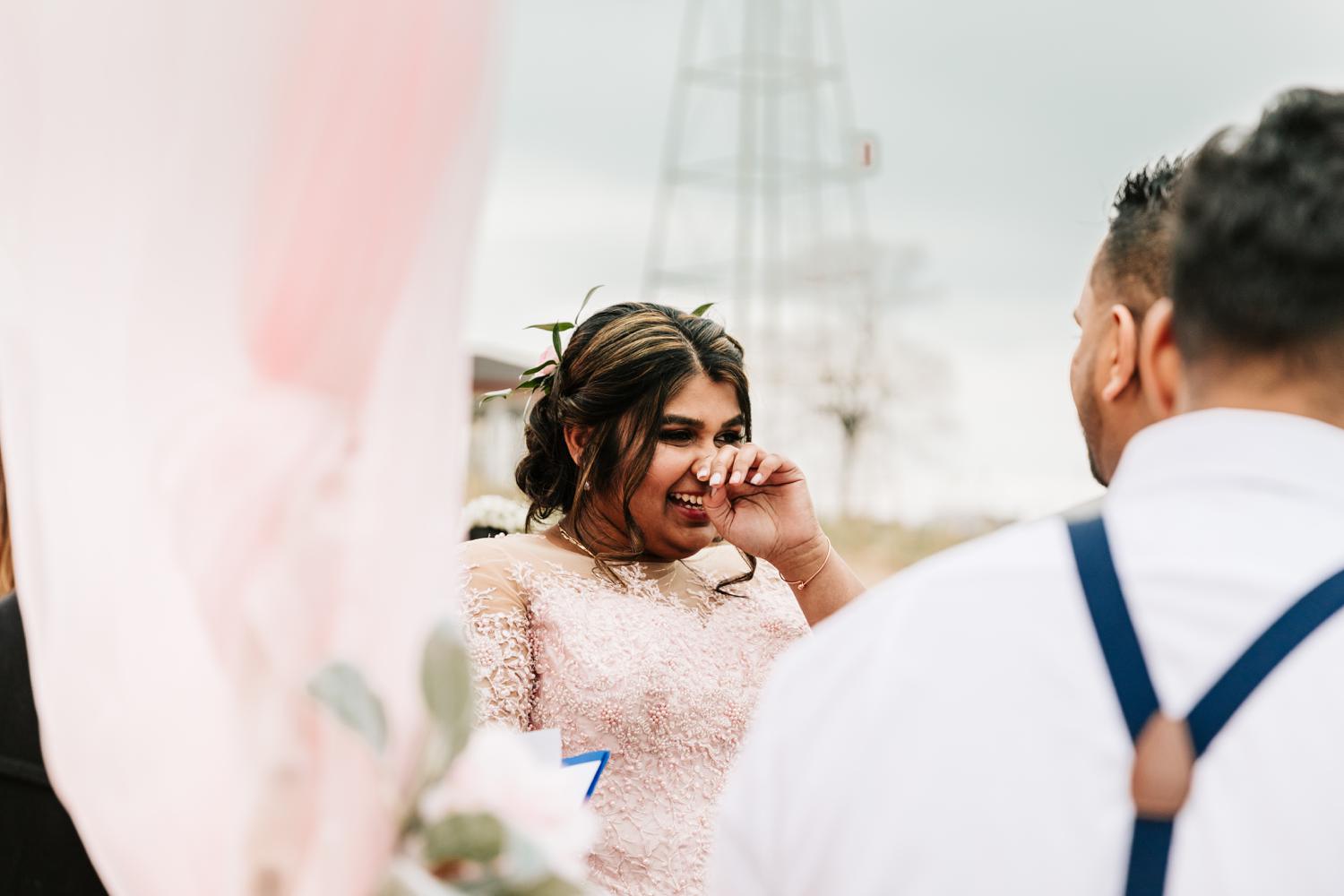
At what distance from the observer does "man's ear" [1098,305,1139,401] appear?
1.50m

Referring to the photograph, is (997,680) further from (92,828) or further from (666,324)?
(666,324)

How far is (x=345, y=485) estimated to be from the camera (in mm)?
1303

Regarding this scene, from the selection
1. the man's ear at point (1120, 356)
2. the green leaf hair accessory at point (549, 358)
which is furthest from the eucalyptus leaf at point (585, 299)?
the man's ear at point (1120, 356)

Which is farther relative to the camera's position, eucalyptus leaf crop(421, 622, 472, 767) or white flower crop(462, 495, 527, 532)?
white flower crop(462, 495, 527, 532)

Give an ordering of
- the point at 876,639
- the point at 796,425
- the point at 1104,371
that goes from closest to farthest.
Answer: the point at 876,639 < the point at 1104,371 < the point at 796,425

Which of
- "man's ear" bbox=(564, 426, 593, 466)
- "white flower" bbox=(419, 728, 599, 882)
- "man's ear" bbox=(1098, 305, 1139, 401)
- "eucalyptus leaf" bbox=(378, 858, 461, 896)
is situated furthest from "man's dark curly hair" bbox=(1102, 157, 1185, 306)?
"man's ear" bbox=(564, 426, 593, 466)

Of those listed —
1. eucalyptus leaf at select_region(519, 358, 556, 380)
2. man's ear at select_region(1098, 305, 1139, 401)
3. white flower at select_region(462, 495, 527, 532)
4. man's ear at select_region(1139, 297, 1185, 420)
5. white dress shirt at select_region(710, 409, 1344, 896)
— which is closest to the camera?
white dress shirt at select_region(710, 409, 1344, 896)

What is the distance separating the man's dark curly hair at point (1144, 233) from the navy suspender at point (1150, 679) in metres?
0.52

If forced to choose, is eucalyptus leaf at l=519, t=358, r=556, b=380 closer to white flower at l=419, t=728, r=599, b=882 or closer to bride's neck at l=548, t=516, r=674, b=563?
bride's neck at l=548, t=516, r=674, b=563

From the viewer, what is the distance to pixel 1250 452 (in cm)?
126

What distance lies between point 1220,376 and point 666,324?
210cm

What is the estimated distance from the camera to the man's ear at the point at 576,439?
3.29 meters

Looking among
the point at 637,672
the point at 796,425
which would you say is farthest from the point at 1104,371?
the point at 796,425

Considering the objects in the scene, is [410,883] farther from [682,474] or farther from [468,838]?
[682,474]
